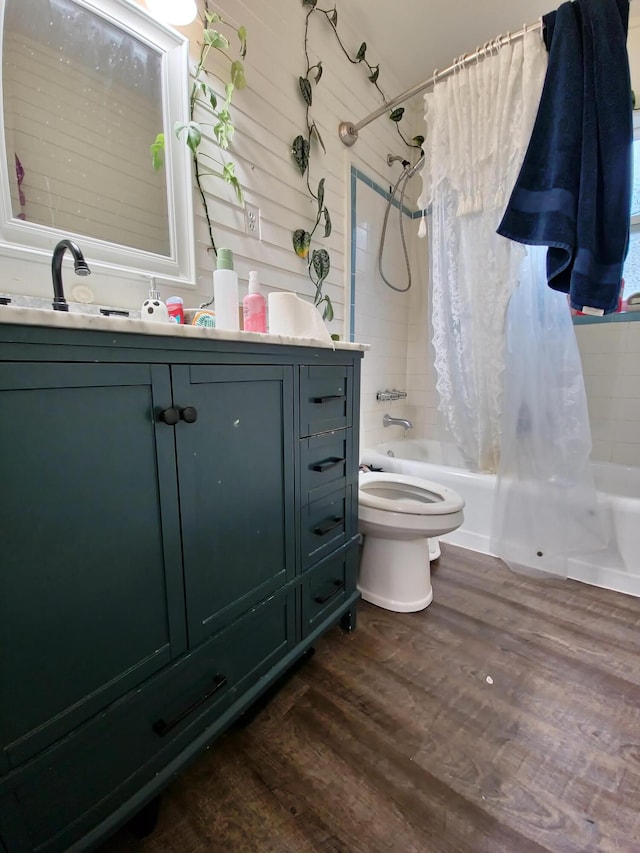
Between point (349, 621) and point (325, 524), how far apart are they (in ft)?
1.49

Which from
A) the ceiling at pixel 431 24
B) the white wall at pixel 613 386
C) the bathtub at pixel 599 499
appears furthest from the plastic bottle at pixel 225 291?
the white wall at pixel 613 386

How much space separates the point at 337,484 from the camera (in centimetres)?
117

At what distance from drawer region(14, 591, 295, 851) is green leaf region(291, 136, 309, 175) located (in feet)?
5.65

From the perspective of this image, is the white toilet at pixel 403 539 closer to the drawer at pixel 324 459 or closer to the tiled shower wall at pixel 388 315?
the drawer at pixel 324 459

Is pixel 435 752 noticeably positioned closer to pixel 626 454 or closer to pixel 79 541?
pixel 79 541

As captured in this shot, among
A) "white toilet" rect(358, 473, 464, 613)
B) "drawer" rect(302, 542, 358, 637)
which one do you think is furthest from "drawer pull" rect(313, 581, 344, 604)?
"white toilet" rect(358, 473, 464, 613)

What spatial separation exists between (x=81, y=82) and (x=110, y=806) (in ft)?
5.38

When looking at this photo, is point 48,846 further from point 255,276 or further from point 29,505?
point 255,276

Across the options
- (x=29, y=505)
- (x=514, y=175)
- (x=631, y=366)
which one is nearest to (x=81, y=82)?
(x=29, y=505)

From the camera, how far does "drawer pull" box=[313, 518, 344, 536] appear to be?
1.09 meters

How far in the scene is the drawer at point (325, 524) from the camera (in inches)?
41.4

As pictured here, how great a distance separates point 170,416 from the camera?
0.67 metres

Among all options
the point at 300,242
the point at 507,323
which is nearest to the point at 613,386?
the point at 507,323

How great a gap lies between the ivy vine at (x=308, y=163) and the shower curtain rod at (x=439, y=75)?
0.23 m
